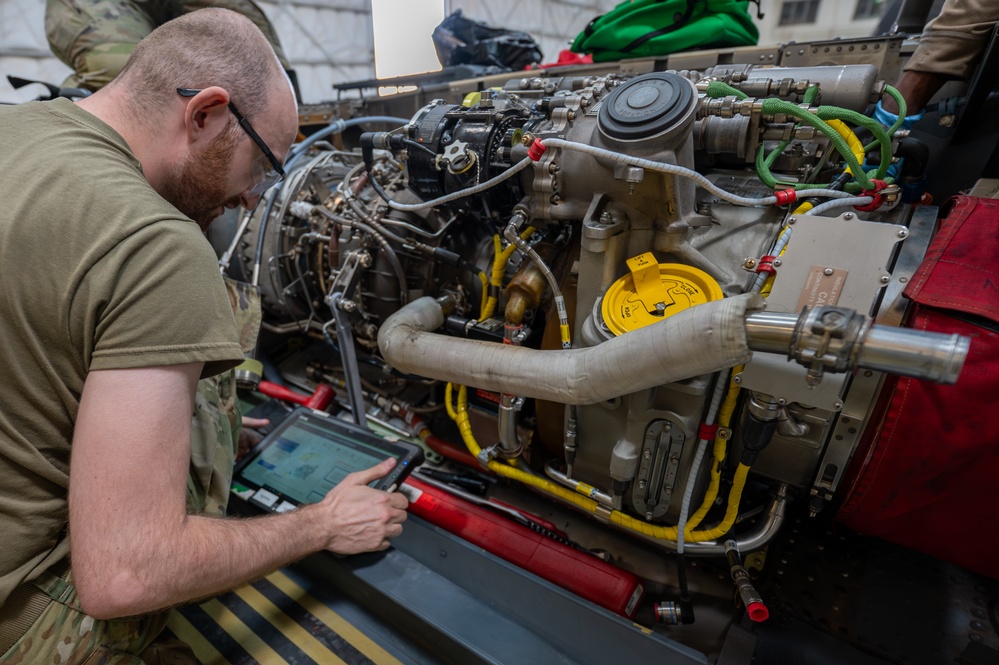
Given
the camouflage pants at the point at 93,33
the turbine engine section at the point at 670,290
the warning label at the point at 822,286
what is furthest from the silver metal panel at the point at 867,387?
the camouflage pants at the point at 93,33

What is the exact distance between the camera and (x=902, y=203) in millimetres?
1280

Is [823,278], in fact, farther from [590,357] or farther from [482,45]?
[482,45]

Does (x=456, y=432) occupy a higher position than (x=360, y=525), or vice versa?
(x=360, y=525)

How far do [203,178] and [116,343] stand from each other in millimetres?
474

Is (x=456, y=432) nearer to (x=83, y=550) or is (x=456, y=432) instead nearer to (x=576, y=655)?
(x=576, y=655)

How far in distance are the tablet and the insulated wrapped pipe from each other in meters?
0.33

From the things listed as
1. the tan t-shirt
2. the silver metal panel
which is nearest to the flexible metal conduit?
the silver metal panel

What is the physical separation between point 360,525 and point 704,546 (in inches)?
33.9

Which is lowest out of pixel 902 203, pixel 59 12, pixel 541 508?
pixel 541 508

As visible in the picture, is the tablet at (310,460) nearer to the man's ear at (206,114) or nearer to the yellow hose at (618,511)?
the yellow hose at (618,511)

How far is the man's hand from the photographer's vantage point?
1281mm

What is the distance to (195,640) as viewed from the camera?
1301mm

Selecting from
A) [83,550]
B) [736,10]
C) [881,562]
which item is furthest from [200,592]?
[736,10]

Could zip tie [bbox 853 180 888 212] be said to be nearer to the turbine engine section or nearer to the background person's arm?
the turbine engine section
